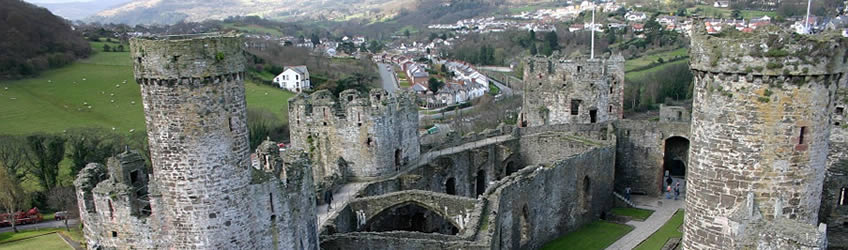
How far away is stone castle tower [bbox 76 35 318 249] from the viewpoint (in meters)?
12.2

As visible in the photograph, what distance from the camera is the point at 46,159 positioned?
3612 cm

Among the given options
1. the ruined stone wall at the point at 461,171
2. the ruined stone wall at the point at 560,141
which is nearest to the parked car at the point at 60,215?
the ruined stone wall at the point at 461,171

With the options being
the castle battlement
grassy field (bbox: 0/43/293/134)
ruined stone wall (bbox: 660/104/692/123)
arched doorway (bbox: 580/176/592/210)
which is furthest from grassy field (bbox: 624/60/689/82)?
the castle battlement

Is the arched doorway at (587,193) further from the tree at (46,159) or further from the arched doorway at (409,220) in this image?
the tree at (46,159)

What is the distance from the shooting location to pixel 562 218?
26828mm

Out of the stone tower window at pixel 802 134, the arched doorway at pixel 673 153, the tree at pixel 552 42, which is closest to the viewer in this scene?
the stone tower window at pixel 802 134

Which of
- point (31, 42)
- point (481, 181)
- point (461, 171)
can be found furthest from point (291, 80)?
point (461, 171)

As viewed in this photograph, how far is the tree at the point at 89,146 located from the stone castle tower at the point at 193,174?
78.6ft

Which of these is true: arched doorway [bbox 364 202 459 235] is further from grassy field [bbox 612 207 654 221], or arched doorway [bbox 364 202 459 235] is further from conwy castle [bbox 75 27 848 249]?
grassy field [bbox 612 207 654 221]

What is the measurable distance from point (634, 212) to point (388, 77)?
64655 mm

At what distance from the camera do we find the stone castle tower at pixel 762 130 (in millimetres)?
9484

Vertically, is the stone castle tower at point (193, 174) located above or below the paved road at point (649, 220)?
above

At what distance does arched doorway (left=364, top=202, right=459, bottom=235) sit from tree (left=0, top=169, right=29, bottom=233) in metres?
21.5

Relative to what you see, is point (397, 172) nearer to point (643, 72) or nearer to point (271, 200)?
point (271, 200)
